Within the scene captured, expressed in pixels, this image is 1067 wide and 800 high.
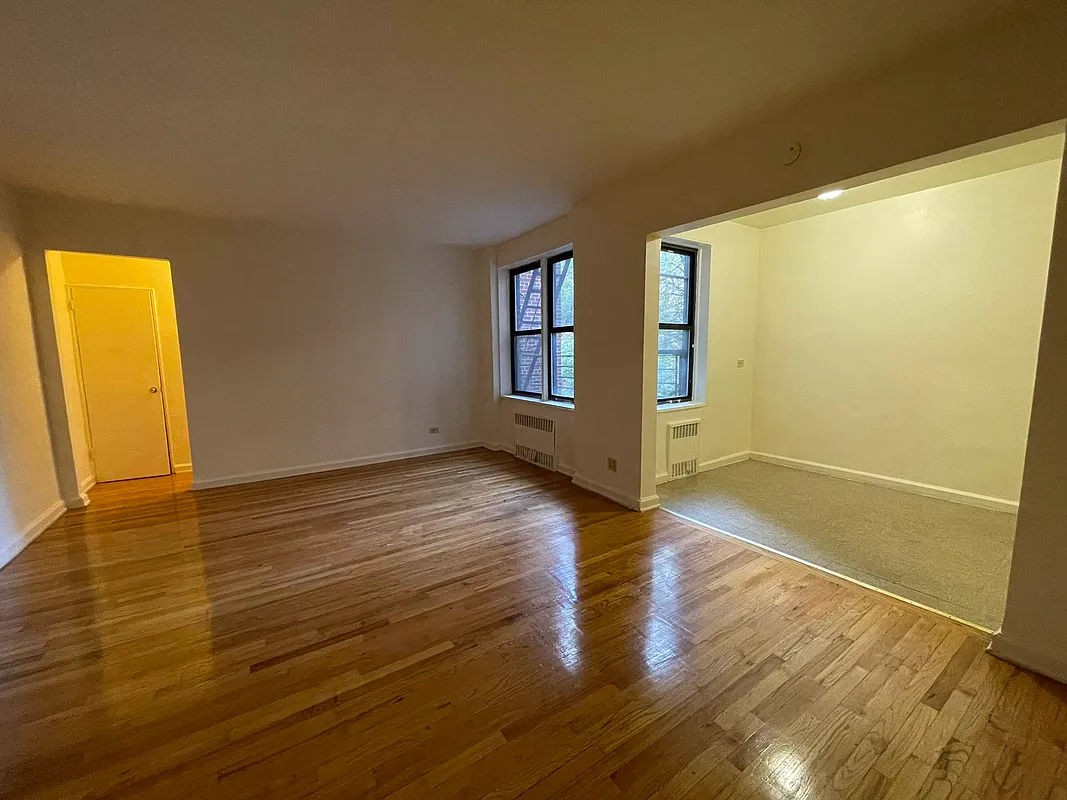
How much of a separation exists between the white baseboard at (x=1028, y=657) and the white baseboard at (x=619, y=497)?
1.94 meters

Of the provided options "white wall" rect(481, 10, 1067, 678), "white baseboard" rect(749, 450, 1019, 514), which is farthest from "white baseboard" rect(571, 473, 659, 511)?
"white baseboard" rect(749, 450, 1019, 514)

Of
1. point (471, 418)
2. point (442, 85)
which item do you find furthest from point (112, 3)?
point (471, 418)

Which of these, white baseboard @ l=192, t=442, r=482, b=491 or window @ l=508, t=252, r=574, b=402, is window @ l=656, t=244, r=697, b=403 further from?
white baseboard @ l=192, t=442, r=482, b=491

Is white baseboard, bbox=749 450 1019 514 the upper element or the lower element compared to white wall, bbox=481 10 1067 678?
lower

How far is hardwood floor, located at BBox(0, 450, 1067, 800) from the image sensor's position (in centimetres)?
134

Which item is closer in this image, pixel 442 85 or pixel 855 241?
pixel 442 85

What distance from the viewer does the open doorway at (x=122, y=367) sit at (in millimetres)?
4281

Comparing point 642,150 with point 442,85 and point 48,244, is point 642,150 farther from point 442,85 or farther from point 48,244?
point 48,244

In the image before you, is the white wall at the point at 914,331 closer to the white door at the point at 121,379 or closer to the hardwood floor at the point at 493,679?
the hardwood floor at the point at 493,679

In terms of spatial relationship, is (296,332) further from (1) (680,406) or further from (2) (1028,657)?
(2) (1028,657)

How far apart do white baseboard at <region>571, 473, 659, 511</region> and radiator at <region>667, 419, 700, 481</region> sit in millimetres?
755

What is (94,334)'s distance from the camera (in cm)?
436

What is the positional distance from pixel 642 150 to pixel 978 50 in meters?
1.50

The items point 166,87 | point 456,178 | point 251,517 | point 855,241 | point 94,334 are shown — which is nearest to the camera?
point 166,87
